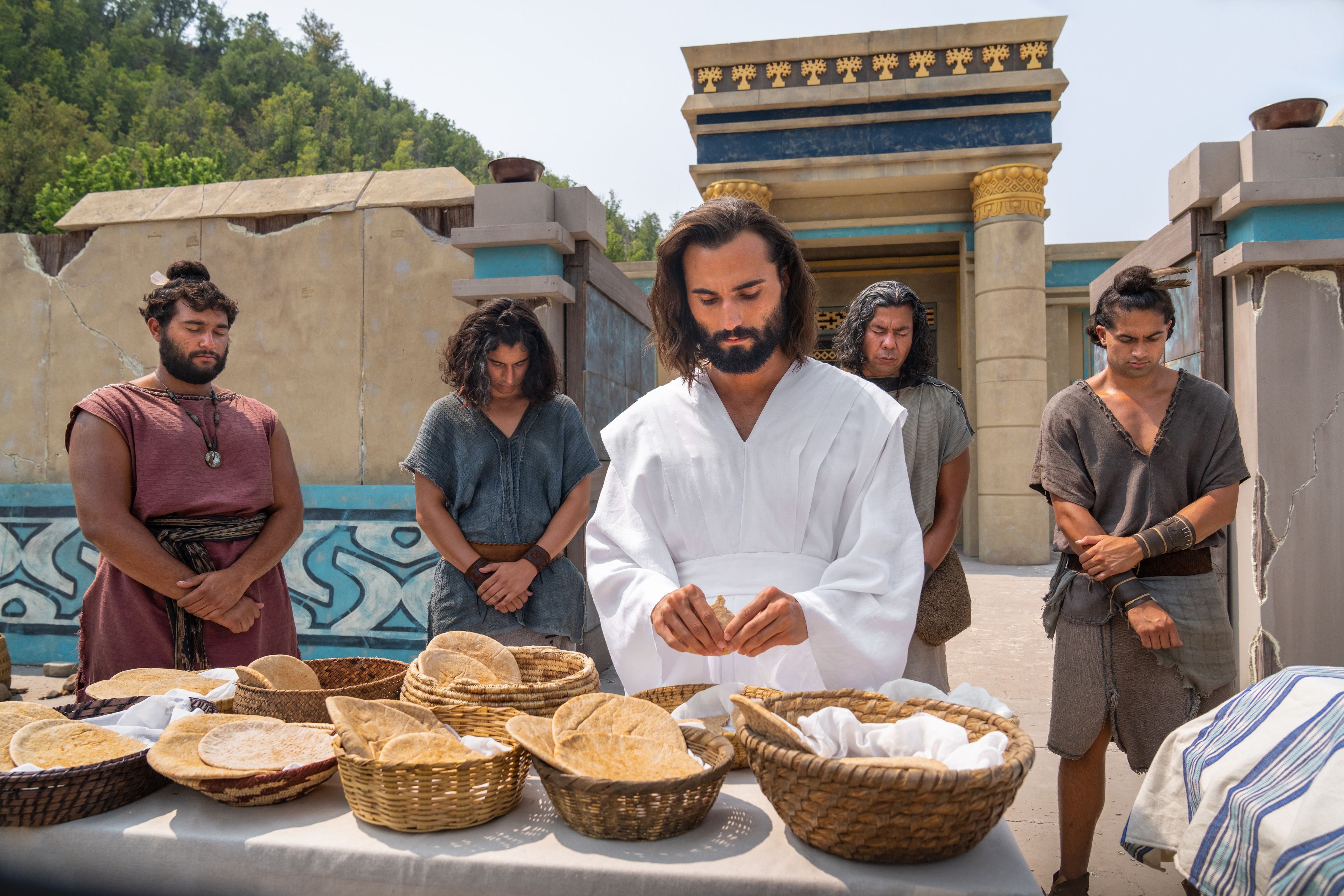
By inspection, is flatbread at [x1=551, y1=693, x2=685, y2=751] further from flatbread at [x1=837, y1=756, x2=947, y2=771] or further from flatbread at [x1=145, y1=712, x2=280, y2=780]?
flatbread at [x1=145, y1=712, x2=280, y2=780]

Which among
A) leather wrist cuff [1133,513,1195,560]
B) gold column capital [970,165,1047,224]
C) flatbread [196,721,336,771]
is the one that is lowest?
flatbread [196,721,336,771]

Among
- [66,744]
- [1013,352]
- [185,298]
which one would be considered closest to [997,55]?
[1013,352]

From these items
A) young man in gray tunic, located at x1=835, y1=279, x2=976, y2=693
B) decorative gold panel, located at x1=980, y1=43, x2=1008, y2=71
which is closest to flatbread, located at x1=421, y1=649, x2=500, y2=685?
young man in gray tunic, located at x1=835, y1=279, x2=976, y2=693

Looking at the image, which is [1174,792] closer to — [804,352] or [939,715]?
[939,715]

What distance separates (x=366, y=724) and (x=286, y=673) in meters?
0.45

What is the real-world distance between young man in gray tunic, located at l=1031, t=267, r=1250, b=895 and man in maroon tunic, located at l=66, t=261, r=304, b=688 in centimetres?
261

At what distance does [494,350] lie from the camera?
3033 mm

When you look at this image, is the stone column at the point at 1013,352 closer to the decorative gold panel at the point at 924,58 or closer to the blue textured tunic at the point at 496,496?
the decorative gold panel at the point at 924,58

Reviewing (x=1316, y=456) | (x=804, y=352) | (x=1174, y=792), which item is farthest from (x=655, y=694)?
(x=1316, y=456)

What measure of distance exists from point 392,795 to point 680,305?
4.50ft

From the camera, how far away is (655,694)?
5.59 ft

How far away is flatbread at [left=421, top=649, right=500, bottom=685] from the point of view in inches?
63.3

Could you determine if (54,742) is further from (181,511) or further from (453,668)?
(181,511)

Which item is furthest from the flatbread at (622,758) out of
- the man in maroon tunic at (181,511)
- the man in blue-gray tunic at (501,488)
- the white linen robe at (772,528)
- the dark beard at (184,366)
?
the dark beard at (184,366)
